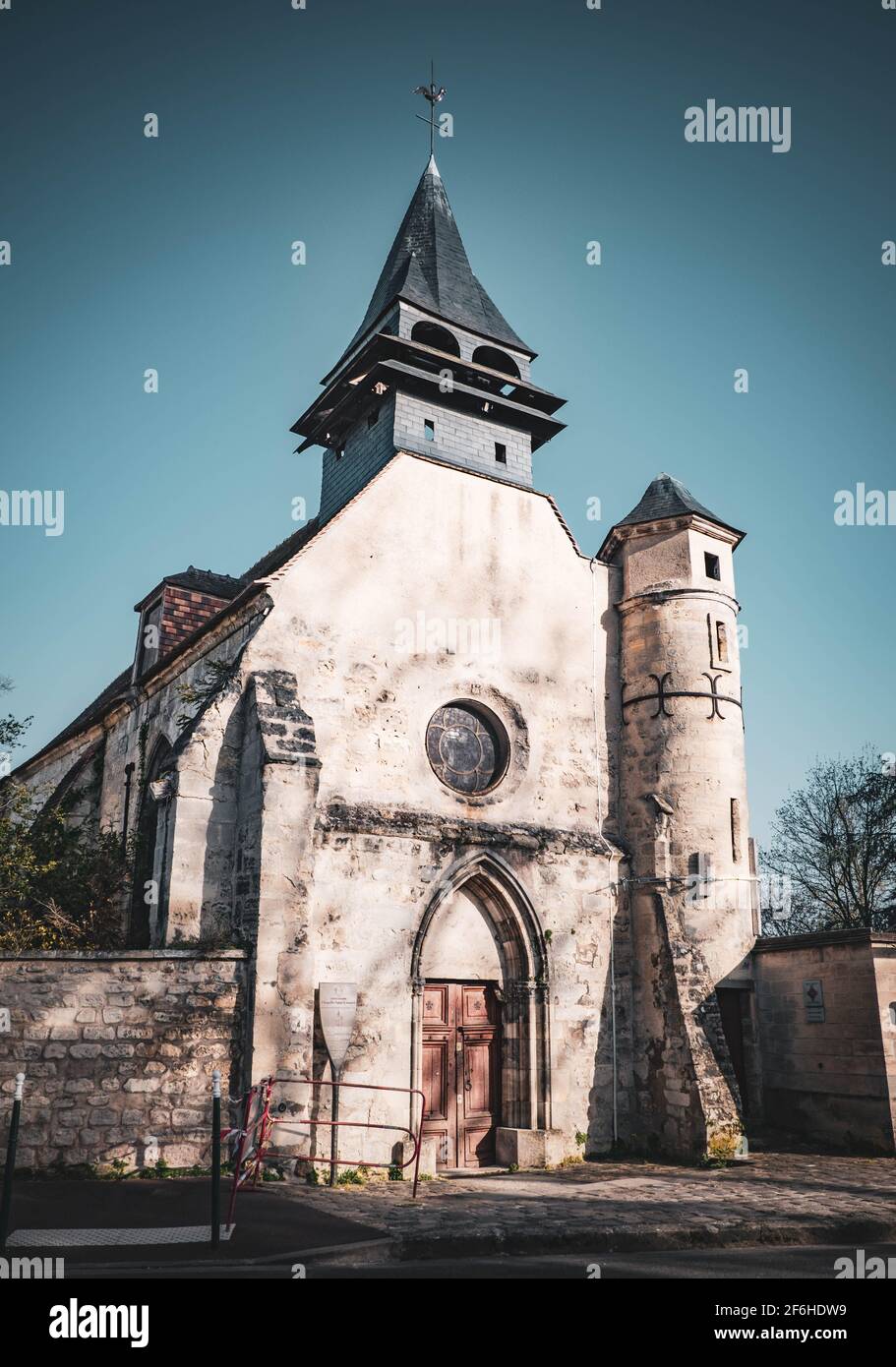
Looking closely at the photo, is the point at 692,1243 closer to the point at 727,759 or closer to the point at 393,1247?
the point at 393,1247

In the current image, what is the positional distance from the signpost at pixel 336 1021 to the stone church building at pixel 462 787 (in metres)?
0.22

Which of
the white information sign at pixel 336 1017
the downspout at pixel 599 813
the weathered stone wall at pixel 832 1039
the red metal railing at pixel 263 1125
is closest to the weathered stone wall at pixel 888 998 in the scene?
the weathered stone wall at pixel 832 1039

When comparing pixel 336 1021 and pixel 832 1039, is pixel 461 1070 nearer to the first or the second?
pixel 336 1021

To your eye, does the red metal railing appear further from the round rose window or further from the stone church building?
the round rose window

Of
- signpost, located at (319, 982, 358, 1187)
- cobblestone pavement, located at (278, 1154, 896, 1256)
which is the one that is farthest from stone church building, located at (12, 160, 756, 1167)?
cobblestone pavement, located at (278, 1154, 896, 1256)

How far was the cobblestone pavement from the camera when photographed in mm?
8305

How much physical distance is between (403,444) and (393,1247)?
12344 mm

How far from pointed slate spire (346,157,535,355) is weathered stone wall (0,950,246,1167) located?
13069 millimetres

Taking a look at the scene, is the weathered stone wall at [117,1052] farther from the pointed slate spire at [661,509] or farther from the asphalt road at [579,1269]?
the pointed slate spire at [661,509]

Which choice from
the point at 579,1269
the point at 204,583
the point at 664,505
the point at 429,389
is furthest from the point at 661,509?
the point at 579,1269

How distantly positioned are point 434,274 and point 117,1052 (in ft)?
52.1

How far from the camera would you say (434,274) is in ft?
66.2
